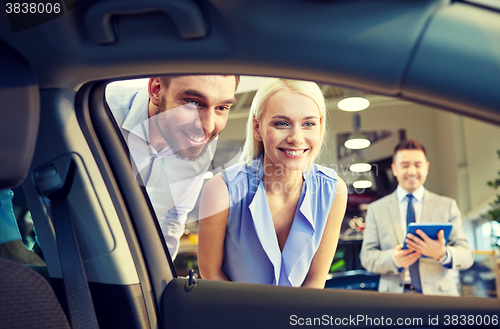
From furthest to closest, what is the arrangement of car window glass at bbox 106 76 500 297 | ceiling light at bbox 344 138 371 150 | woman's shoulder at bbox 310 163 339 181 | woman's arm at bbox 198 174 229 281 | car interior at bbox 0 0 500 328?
woman's arm at bbox 198 174 229 281, woman's shoulder at bbox 310 163 339 181, ceiling light at bbox 344 138 371 150, car window glass at bbox 106 76 500 297, car interior at bbox 0 0 500 328

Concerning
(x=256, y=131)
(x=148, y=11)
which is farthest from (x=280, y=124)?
(x=148, y=11)

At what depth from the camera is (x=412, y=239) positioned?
93 centimetres

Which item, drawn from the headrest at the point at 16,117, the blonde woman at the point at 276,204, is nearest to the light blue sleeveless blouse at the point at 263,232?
the blonde woman at the point at 276,204

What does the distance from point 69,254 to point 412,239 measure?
822 mm

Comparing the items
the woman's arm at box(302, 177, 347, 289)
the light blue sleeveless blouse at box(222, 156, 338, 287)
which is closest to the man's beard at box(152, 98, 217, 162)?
the light blue sleeveless blouse at box(222, 156, 338, 287)

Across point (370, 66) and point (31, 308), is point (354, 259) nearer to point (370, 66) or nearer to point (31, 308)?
point (370, 66)

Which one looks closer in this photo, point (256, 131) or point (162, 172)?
point (256, 131)

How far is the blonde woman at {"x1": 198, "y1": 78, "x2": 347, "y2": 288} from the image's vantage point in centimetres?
101

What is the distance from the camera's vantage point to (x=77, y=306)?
99cm

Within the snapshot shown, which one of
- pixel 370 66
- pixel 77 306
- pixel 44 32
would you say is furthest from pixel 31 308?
pixel 370 66

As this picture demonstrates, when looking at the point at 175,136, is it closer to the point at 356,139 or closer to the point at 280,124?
the point at 280,124

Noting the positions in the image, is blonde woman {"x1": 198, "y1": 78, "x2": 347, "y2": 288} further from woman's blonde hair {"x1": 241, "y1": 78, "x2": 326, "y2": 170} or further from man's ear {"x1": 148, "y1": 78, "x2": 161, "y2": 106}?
man's ear {"x1": 148, "y1": 78, "x2": 161, "y2": 106}

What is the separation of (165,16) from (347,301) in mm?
775

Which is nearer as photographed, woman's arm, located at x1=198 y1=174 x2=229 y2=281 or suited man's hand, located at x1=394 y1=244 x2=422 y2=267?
suited man's hand, located at x1=394 y1=244 x2=422 y2=267
